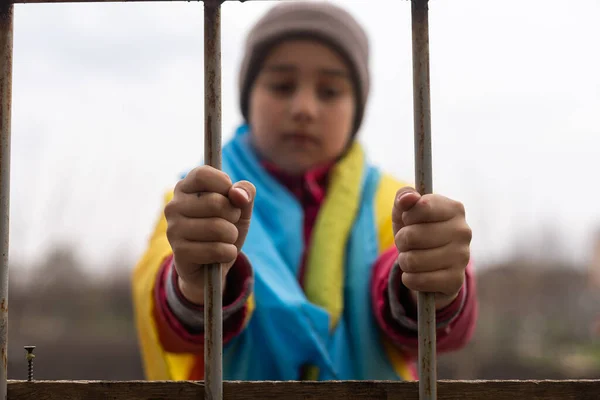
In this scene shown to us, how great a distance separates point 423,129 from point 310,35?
998 millimetres

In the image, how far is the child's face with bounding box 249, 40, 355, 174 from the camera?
167cm

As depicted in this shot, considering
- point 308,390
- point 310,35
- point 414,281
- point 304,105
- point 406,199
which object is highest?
point 310,35

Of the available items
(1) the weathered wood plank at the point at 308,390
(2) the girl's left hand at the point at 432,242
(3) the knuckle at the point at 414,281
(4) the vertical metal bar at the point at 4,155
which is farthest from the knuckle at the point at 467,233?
(4) the vertical metal bar at the point at 4,155

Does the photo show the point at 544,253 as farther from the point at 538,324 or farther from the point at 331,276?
the point at 331,276

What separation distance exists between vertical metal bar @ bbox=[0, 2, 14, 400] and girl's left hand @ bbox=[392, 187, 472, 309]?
1.58 ft

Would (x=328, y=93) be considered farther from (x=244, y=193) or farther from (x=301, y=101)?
(x=244, y=193)

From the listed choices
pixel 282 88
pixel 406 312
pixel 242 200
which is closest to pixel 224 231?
pixel 242 200

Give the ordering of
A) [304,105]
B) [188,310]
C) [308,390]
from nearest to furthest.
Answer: [308,390]
[188,310]
[304,105]

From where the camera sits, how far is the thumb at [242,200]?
0.89m

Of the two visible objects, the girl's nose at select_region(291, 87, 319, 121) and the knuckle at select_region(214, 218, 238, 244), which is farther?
the girl's nose at select_region(291, 87, 319, 121)

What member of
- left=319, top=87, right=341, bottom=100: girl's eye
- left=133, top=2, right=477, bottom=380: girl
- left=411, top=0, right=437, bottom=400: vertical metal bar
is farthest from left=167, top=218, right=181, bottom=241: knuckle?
left=319, top=87, right=341, bottom=100: girl's eye

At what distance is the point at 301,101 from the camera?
1.64m

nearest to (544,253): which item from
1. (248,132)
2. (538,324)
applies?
(538,324)

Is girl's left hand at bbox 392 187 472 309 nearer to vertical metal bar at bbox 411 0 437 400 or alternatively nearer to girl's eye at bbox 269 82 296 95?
vertical metal bar at bbox 411 0 437 400
